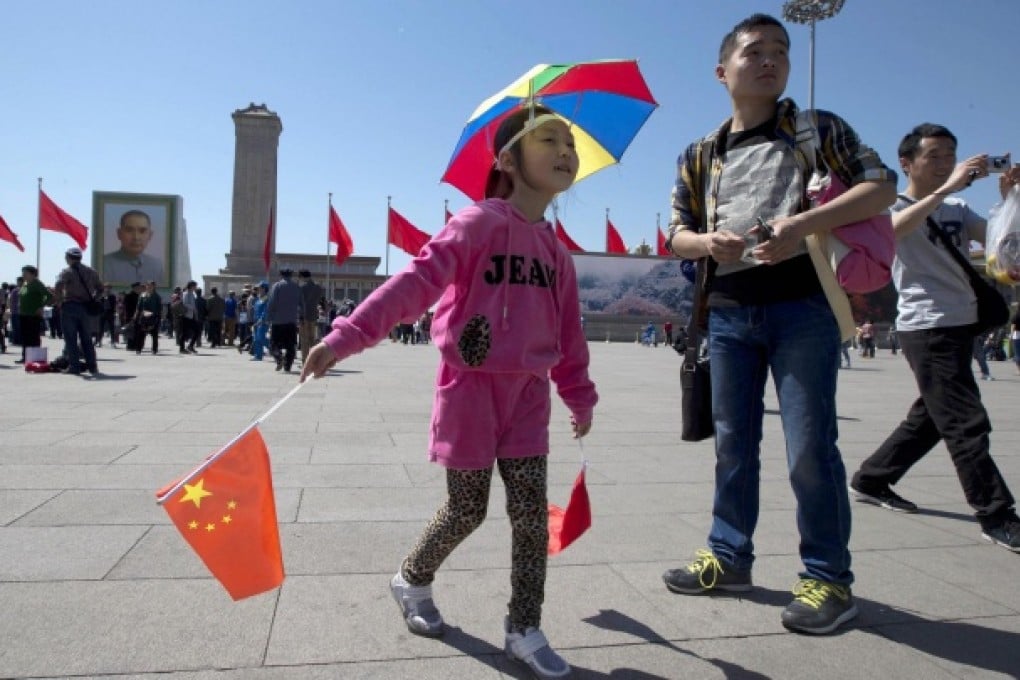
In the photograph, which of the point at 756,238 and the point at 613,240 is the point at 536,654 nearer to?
the point at 756,238

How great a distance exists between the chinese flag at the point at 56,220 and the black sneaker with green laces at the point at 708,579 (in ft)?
92.8

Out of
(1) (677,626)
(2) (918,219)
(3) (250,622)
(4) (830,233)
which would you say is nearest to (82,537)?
(3) (250,622)

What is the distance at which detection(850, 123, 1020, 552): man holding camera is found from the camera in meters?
3.46

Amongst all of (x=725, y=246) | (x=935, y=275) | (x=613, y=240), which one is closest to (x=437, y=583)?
(x=725, y=246)

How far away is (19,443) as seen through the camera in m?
5.44

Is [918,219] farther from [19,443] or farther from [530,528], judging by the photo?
[19,443]

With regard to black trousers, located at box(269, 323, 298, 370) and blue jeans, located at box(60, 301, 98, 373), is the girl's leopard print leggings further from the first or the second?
black trousers, located at box(269, 323, 298, 370)

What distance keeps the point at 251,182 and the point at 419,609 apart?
51.3 meters

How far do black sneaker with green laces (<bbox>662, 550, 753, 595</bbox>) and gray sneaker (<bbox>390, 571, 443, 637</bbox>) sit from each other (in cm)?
91

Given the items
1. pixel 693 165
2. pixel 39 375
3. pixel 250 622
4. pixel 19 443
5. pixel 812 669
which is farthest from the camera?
pixel 39 375

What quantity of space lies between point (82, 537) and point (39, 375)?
930 cm

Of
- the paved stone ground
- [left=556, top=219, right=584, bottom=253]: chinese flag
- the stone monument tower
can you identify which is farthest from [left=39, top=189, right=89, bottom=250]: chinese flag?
the paved stone ground

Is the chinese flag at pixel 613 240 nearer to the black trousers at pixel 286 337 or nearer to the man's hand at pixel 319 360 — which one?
the black trousers at pixel 286 337

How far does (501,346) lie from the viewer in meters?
2.26
